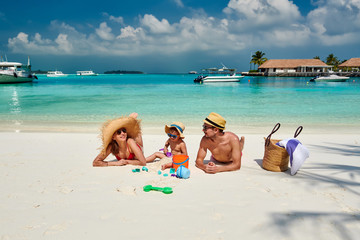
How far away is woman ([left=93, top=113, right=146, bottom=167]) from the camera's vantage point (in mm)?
4199

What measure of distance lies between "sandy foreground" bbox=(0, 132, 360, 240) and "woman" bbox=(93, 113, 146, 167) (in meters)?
0.24

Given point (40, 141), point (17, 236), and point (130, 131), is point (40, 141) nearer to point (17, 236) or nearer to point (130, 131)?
point (130, 131)

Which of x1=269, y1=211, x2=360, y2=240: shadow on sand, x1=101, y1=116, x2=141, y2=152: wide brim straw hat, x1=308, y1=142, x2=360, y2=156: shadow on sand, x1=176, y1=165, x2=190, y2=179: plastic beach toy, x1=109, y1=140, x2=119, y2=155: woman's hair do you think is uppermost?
x1=101, y1=116, x2=141, y2=152: wide brim straw hat

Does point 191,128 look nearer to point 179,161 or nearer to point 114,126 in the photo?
point 179,161

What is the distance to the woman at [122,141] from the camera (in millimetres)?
4199

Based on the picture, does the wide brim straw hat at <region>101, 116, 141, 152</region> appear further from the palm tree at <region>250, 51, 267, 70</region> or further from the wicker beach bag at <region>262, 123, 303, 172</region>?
the palm tree at <region>250, 51, 267, 70</region>

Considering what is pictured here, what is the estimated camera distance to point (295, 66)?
74.2 metres

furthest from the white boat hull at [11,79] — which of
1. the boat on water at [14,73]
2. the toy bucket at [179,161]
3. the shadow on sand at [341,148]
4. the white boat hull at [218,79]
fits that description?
the shadow on sand at [341,148]

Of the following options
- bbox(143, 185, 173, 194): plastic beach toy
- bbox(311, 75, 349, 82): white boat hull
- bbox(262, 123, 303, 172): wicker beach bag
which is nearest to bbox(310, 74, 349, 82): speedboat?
bbox(311, 75, 349, 82): white boat hull

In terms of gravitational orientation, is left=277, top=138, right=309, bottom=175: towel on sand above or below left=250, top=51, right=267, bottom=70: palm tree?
below

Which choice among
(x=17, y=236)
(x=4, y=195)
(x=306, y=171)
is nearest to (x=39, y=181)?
(x=4, y=195)

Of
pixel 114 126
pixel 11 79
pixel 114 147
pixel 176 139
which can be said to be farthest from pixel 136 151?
pixel 11 79

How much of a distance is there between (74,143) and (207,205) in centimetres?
493

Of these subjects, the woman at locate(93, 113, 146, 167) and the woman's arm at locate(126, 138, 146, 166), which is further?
the woman's arm at locate(126, 138, 146, 166)
